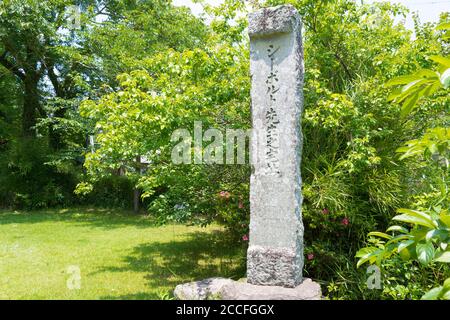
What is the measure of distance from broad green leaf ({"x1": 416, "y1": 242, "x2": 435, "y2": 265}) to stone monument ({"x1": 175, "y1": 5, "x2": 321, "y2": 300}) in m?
2.66

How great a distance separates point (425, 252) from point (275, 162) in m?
2.76

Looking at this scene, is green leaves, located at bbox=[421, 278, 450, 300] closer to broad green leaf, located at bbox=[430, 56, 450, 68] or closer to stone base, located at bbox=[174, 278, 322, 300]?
broad green leaf, located at bbox=[430, 56, 450, 68]

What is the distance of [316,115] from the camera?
14.2ft

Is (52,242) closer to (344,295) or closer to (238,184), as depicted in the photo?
(238,184)

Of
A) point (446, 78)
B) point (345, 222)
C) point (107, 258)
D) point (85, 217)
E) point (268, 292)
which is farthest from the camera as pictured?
point (85, 217)

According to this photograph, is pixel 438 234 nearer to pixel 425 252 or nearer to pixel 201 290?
pixel 425 252

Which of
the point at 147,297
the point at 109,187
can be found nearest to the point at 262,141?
the point at 147,297

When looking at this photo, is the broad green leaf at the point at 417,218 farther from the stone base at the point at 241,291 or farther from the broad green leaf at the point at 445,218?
the stone base at the point at 241,291

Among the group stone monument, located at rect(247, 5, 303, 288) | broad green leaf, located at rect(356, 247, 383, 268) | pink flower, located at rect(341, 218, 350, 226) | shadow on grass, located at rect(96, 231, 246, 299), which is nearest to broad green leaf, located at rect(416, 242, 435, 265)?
broad green leaf, located at rect(356, 247, 383, 268)

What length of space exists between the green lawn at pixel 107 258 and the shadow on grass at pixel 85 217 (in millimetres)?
72

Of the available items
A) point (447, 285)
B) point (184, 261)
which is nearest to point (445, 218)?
point (447, 285)

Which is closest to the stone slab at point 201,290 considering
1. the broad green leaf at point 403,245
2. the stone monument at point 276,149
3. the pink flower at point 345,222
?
the stone monument at point 276,149

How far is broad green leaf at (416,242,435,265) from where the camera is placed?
897mm

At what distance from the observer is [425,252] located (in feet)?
3.05
